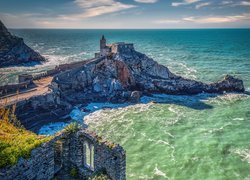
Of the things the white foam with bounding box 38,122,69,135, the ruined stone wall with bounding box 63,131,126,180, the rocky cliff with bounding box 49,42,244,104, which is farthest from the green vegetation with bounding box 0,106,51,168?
the rocky cliff with bounding box 49,42,244,104

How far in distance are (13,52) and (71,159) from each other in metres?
98.6

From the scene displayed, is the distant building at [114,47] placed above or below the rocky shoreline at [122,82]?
above

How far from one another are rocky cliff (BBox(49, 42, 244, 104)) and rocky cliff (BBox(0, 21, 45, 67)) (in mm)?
49462

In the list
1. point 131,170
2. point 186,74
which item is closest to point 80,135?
point 131,170

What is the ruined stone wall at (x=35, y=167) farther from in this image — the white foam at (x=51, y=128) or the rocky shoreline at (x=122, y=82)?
the rocky shoreline at (x=122, y=82)

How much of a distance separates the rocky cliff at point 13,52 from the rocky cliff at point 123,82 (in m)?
49.5

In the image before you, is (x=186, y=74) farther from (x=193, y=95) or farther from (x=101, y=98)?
(x=101, y=98)

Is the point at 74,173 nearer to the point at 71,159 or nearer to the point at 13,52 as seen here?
the point at 71,159

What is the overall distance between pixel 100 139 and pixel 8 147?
4.63m

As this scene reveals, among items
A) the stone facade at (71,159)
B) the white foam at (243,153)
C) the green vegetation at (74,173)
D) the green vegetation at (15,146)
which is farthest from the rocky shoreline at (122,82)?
the green vegetation at (15,146)

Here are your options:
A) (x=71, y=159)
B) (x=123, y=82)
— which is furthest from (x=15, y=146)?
(x=123, y=82)

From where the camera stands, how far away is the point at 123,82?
205 feet

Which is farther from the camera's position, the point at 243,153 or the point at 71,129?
the point at 243,153

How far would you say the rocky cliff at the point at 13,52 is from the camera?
100188mm
